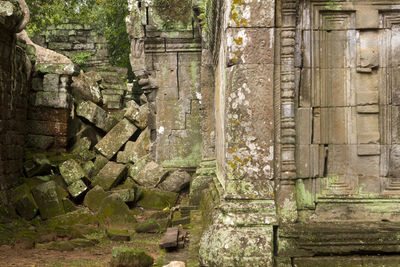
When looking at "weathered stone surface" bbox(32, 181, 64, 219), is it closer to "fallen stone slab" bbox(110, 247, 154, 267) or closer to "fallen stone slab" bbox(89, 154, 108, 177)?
"fallen stone slab" bbox(89, 154, 108, 177)

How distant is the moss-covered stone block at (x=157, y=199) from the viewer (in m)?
7.74

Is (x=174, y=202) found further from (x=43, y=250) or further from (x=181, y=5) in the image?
(x=181, y=5)

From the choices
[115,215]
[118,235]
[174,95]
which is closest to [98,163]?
[174,95]

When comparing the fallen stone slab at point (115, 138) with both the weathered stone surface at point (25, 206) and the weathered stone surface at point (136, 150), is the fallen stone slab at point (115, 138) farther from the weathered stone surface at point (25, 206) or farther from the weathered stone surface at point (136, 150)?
the weathered stone surface at point (25, 206)

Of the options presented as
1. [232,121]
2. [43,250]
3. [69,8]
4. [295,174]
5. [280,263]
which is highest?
[69,8]

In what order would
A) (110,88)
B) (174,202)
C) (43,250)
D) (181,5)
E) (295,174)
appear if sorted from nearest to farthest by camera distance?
(295,174), (43,250), (174,202), (181,5), (110,88)

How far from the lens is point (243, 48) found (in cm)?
382

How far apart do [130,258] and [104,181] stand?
431cm

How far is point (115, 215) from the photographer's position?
6.64 meters

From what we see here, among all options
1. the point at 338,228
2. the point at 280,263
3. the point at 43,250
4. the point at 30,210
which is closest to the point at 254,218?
the point at 280,263

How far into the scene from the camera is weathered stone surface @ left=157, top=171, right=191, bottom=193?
8.31 meters

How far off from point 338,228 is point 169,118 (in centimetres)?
580

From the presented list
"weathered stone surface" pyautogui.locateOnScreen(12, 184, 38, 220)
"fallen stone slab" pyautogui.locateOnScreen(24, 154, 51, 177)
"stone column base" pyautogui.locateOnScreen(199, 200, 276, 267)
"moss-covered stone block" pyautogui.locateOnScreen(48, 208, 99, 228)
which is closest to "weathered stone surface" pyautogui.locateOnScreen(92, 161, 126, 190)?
"fallen stone slab" pyautogui.locateOnScreen(24, 154, 51, 177)

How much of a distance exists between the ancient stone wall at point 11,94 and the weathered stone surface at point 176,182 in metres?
2.92
